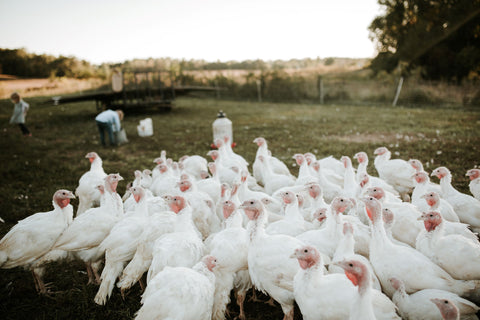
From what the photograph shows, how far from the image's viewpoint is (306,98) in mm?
22375

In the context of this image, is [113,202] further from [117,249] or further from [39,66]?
[39,66]

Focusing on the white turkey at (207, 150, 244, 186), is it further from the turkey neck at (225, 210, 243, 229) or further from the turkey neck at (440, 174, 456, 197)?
the turkey neck at (440, 174, 456, 197)

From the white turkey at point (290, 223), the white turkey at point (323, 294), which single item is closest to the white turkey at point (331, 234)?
the white turkey at point (290, 223)

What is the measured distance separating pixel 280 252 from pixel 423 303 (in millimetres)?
1394

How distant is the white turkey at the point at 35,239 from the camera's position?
3.79 metres

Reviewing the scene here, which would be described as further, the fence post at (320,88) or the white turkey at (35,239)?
the fence post at (320,88)

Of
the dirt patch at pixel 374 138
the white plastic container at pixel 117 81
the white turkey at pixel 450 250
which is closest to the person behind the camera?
the white turkey at pixel 450 250

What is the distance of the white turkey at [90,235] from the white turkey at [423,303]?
3494mm

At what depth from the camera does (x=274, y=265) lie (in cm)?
325

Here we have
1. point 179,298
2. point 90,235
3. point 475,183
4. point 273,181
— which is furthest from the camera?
point 273,181

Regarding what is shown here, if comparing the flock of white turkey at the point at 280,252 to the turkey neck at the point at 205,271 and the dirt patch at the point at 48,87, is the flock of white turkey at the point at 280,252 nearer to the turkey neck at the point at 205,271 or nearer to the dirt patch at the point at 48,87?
the turkey neck at the point at 205,271

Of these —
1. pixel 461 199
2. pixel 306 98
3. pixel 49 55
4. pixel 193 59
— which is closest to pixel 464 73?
pixel 306 98

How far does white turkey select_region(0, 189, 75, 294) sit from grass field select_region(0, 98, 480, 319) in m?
0.38

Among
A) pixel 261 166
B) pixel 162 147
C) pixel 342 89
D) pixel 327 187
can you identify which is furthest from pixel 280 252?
pixel 342 89
